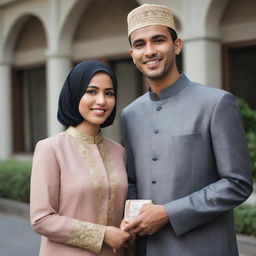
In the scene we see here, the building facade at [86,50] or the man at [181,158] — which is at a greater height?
the building facade at [86,50]

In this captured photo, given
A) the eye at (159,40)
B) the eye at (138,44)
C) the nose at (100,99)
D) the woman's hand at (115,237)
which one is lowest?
the woman's hand at (115,237)

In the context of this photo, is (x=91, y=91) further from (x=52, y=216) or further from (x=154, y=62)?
(x=52, y=216)

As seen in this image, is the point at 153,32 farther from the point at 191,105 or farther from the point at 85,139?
the point at 85,139

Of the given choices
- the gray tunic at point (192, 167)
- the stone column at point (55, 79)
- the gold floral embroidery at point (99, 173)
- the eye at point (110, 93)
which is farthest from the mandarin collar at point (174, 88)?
the stone column at point (55, 79)

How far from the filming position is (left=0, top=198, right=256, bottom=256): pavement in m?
5.62

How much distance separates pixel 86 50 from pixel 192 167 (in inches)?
347

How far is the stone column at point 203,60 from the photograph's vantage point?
7.79 metres

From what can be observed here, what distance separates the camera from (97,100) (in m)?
2.51

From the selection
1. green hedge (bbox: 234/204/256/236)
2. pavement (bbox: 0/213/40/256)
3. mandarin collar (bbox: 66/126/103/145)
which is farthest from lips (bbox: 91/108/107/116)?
pavement (bbox: 0/213/40/256)

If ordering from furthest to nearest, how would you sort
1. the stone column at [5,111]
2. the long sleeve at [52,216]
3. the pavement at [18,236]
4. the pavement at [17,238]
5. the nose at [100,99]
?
1. the stone column at [5,111]
2. the pavement at [17,238]
3. the pavement at [18,236]
4. the nose at [100,99]
5. the long sleeve at [52,216]

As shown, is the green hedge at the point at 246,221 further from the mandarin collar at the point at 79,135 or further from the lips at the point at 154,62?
the lips at the point at 154,62

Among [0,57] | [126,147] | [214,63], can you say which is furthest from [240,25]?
[0,57]

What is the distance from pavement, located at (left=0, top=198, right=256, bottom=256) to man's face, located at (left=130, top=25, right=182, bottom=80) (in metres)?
3.64

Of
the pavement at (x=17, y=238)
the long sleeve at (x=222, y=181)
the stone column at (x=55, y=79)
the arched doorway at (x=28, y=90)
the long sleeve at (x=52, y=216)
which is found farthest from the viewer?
the arched doorway at (x=28, y=90)
